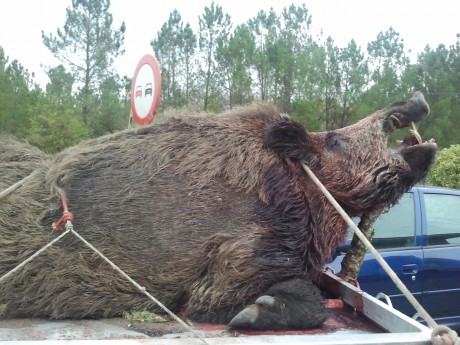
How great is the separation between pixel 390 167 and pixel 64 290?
1.83 m

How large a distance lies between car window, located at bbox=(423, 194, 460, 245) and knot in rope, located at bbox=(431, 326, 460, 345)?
350cm

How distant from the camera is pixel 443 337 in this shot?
185cm

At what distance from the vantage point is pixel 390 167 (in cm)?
316

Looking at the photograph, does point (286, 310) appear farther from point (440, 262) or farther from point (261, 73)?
point (261, 73)

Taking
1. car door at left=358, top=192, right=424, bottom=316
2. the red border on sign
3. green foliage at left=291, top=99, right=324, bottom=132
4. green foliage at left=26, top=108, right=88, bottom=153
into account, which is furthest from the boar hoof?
green foliage at left=291, top=99, right=324, bottom=132

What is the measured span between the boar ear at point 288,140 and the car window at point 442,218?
2.76 meters

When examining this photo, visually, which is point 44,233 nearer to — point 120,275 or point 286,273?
point 120,275

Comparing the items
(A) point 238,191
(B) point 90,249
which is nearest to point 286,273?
(A) point 238,191

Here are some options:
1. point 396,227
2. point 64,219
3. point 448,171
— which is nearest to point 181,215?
point 64,219

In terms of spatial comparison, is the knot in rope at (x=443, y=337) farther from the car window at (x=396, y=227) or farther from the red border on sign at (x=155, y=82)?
the car window at (x=396, y=227)

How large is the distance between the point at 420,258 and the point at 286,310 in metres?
2.99

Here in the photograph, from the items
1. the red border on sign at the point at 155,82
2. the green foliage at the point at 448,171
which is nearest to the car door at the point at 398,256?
the red border on sign at the point at 155,82

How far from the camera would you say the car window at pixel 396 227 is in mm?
5043

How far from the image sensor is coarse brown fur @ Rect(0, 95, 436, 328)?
2549 mm
